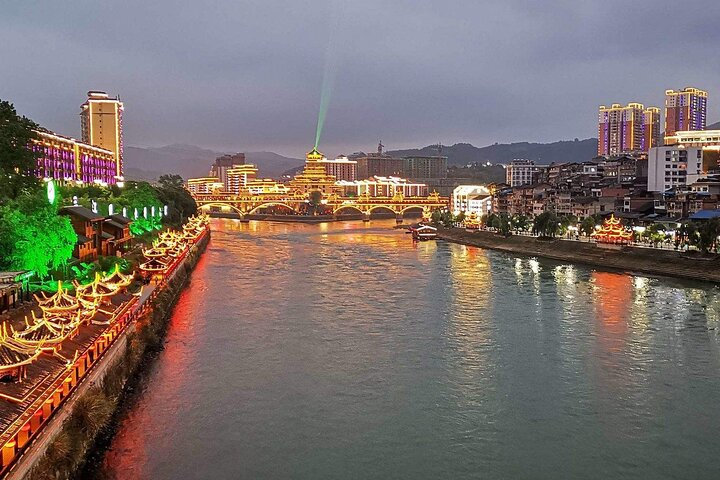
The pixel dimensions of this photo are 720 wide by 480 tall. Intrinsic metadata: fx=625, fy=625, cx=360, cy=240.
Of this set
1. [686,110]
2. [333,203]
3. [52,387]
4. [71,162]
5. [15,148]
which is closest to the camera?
[52,387]

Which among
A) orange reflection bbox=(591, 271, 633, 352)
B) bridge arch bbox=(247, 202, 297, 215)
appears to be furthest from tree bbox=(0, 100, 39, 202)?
bridge arch bbox=(247, 202, 297, 215)

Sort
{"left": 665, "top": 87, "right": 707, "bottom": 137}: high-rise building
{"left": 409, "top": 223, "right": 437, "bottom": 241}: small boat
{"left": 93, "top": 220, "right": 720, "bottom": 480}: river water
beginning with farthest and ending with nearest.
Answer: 1. {"left": 665, "top": 87, "right": 707, "bottom": 137}: high-rise building
2. {"left": 409, "top": 223, "right": 437, "bottom": 241}: small boat
3. {"left": 93, "top": 220, "right": 720, "bottom": 480}: river water

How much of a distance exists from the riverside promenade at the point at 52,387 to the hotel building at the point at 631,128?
8638 cm

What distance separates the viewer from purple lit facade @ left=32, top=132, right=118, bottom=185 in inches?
1515

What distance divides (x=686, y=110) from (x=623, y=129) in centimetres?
1088

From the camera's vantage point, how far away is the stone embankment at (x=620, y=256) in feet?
74.4

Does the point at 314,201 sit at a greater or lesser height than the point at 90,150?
lesser

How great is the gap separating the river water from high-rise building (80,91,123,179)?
156 ft

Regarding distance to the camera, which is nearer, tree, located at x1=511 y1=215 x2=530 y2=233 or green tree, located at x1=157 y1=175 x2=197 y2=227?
tree, located at x1=511 y1=215 x2=530 y2=233

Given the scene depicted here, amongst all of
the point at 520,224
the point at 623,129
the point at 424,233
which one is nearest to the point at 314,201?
the point at 424,233

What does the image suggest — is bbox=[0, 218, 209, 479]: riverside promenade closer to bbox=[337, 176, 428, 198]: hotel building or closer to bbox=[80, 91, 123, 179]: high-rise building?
bbox=[80, 91, 123, 179]: high-rise building

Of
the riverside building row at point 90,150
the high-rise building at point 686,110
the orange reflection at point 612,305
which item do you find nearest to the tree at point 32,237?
the riverside building row at point 90,150

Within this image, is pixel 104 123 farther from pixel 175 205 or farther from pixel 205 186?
pixel 205 186

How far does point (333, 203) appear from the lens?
74.4m
